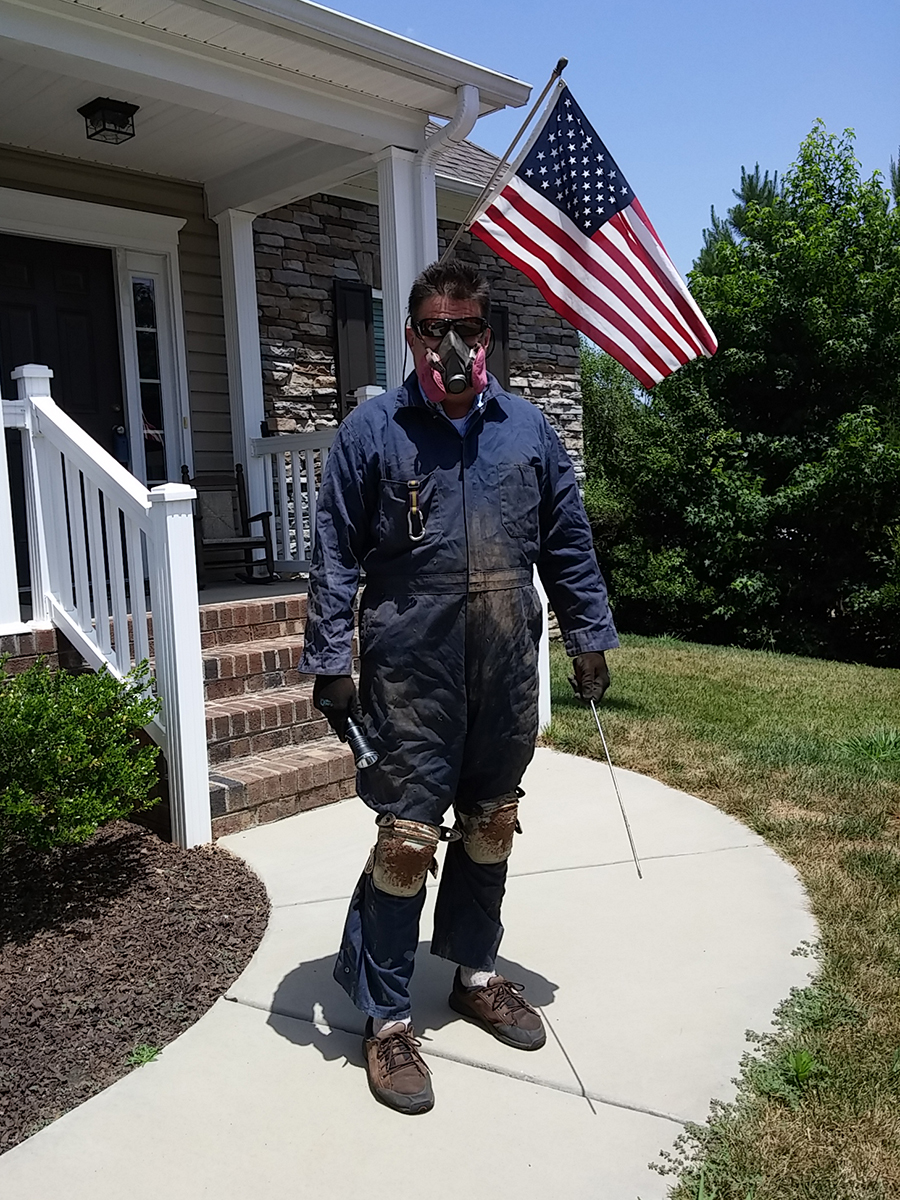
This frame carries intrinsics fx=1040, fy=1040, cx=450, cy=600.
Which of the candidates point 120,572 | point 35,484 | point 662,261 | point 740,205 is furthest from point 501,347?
point 740,205

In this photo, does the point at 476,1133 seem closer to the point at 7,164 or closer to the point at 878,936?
the point at 878,936

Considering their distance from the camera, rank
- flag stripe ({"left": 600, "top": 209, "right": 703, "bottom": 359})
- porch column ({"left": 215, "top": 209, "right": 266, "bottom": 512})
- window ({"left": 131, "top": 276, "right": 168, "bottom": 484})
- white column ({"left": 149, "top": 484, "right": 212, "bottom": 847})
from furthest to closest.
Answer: porch column ({"left": 215, "top": 209, "right": 266, "bottom": 512}) < window ({"left": 131, "top": 276, "right": 168, "bottom": 484}) < flag stripe ({"left": 600, "top": 209, "right": 703, "bottom": 359}) < white column ({"left": 149, "top": 484, "right": 212, "bottom": 847})

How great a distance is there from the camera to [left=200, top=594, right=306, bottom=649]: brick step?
5.05 metres

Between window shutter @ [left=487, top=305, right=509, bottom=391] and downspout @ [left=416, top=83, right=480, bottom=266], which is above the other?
downspout @ [left=416, top=83, right=480, bottom=266]

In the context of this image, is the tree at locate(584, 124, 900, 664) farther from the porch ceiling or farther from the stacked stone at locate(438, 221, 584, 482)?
the porch ceiling

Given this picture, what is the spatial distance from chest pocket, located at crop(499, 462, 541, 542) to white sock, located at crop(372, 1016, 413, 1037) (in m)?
1.13

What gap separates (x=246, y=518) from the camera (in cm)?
725

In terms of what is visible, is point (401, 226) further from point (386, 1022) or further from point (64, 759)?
point (386, 1022)

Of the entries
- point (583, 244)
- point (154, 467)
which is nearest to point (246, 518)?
point (154, 467)

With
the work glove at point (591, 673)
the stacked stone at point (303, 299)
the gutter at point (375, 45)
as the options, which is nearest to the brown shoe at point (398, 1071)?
the work glove at point (591, 673)

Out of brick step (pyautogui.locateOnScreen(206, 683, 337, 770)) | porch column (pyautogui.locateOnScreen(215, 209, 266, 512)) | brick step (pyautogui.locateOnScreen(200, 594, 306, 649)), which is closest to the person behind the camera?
brick step (pyautogui.locateOnScreen(206, 683, 337, 770))

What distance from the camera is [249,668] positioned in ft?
15.7

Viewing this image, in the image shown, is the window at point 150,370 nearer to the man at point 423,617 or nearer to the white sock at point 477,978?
the man at point 423,617

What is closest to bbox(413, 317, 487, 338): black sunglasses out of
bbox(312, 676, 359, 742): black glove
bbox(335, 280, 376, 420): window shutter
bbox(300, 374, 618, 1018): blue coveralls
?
bbox(300, 374, 618, 1018): blue coveralls
